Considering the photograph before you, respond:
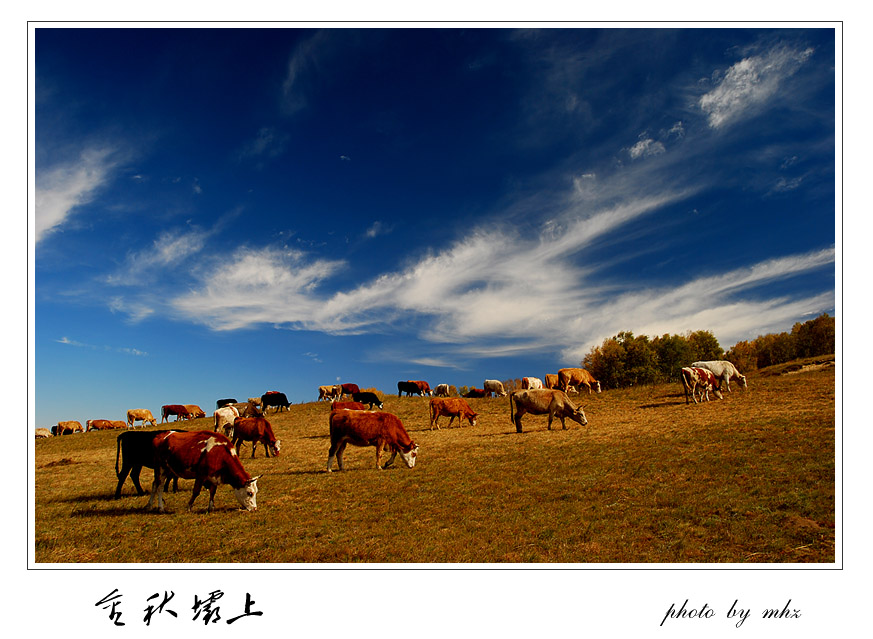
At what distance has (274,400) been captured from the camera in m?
44.4

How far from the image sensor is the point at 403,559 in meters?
8.22

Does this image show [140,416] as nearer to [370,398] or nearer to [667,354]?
[370,398]

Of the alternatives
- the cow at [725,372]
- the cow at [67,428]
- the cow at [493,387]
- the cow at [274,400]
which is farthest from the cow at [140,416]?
the cow at [725,372]

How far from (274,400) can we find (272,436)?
25.1 m

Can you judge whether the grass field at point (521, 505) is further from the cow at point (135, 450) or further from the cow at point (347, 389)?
the cow at point (347, 389)

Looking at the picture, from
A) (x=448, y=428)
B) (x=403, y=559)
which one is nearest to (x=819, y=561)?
(x=403, y=559)

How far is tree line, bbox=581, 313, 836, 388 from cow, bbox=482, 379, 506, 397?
23.9 m

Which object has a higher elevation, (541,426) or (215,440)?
(215,440)

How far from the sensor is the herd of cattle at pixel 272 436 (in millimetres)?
11367

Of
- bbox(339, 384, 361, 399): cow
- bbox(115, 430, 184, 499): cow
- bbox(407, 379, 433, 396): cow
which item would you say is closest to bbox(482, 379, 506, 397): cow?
bbox(407, 379, 433, 396): cow

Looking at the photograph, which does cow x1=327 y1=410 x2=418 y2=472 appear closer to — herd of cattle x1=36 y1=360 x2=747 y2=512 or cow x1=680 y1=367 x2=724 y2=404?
herd of cattle x1=36 y1=360 x2=747 y2=512

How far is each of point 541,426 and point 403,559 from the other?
1828 cm

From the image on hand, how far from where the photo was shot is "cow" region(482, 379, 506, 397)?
5188 cm
